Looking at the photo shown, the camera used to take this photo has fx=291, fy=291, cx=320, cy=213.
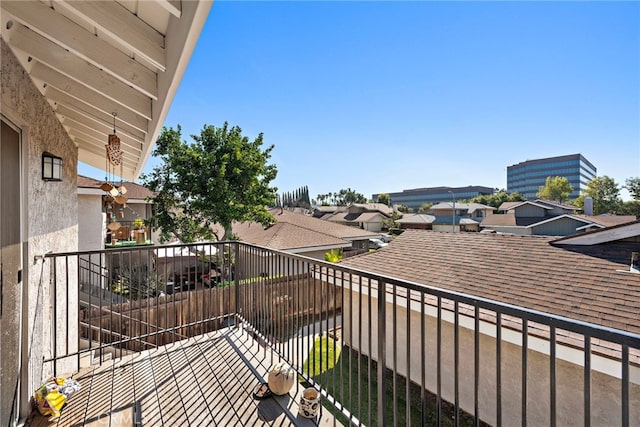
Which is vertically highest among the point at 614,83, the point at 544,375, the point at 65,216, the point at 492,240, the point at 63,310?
the point at 614,83

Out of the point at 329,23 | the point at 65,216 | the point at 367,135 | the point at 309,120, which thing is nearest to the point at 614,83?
the point at 367,135

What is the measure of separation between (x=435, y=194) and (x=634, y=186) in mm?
50352

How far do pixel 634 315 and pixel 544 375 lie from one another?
1396mm

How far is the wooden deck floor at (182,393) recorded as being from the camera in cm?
224

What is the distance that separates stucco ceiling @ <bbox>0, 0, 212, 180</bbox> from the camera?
167 cm

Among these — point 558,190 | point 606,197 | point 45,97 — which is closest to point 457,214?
point 606,197

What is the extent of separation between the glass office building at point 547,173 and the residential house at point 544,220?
166ft

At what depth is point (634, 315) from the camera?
3834mm

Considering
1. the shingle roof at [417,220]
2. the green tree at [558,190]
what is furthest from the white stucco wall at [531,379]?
the green tree at [558,190]

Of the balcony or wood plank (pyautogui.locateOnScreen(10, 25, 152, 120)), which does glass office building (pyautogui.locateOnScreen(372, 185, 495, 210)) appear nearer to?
the balcony

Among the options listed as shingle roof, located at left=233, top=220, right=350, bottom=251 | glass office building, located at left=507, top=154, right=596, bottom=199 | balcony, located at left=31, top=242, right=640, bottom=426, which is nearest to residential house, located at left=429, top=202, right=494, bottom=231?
shingle roof, located at left=233, top=220, right=350, bottom=251

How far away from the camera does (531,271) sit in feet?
17.6

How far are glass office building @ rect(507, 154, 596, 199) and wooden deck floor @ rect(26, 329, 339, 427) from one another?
84.0 meters

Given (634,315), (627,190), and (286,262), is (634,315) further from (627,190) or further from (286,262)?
(627,190)
